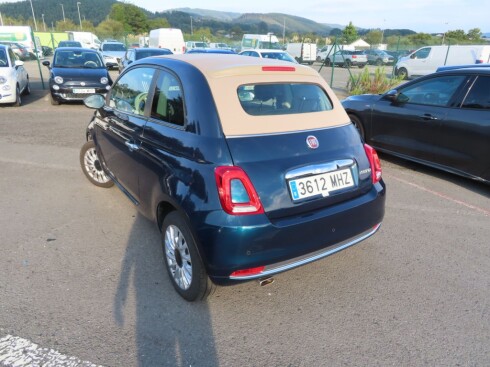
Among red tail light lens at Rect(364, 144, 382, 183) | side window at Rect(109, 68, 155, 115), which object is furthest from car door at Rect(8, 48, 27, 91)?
red tail light lens at Rect(364, 144, 382, 183)

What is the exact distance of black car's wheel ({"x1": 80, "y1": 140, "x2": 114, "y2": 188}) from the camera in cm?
477

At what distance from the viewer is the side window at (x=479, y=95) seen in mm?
4656

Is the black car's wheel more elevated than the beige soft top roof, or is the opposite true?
the beige soft top roof

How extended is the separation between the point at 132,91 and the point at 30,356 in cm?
238

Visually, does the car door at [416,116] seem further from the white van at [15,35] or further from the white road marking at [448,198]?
the white van at [15,35]

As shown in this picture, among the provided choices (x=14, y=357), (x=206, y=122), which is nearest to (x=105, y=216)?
(x=14, y=357)

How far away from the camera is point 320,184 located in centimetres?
247

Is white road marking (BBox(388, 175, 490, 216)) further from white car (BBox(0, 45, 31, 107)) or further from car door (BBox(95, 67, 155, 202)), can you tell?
white car (BBox(0, 45, 31, 107))

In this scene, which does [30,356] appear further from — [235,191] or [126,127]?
[126,127]

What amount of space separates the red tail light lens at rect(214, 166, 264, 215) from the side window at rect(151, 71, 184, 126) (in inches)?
23.4

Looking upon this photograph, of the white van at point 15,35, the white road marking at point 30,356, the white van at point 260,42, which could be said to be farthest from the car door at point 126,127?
the white van at point 15,35

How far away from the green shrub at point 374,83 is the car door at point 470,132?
7499mm

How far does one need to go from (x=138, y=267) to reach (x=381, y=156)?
5047 mm

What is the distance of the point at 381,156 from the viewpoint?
21.6 ft
